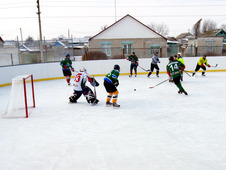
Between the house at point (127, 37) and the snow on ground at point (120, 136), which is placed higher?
the house at point (127, 37)

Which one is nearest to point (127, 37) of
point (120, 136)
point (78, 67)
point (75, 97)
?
point (78, 67)

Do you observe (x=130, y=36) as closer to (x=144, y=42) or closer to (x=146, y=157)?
(x=144, y=42)

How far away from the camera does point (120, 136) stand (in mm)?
3596

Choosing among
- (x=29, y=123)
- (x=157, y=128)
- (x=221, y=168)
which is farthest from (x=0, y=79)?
(x=221, y=168)

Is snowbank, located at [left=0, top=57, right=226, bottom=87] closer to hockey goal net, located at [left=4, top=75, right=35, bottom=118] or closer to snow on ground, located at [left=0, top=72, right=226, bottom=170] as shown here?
snow on ground, located at [left=0, top=72, right=226, bottom=170]

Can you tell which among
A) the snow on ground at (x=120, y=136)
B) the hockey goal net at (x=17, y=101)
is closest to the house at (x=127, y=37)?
the snow on ground at (x=120, y=136)

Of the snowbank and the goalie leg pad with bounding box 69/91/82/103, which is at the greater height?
the snowbank

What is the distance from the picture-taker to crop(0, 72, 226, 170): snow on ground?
279cm

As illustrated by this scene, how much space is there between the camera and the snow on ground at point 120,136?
2.79 m

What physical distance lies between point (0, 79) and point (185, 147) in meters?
7.94

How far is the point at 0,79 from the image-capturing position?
28.8ft

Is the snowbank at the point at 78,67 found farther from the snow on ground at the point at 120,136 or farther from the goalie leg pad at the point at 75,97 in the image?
the goalie leg pad at the point at 75,97

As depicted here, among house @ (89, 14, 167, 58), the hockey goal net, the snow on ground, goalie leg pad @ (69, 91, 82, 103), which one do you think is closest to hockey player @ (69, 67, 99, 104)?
goalie leg pad @ (69, 91, 82, 103)

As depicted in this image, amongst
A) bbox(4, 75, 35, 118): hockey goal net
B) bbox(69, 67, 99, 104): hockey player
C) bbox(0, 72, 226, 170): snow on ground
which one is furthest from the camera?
bbox(69, 67, 99, 104): hockey player
